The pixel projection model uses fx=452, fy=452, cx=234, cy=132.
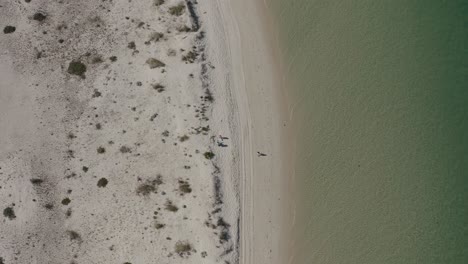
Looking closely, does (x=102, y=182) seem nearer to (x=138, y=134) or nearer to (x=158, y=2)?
(x=138, y=134)

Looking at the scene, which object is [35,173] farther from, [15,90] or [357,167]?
[357,167]

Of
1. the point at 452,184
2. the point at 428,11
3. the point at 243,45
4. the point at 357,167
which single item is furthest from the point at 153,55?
the point at 452,184

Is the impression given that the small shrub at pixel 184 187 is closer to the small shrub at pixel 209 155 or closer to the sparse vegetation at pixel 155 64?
the small shrub at pixel 209 155

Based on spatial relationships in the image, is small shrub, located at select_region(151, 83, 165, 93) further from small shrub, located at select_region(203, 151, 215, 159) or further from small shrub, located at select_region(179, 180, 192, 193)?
small shrub, located at select_region(179, 180, 192, 193)

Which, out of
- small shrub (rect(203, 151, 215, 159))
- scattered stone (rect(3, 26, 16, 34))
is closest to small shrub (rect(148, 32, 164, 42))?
small shrub (rect(203, 151, 215, 159))

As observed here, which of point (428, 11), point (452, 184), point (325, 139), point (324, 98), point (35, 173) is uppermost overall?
point (428, 11)
